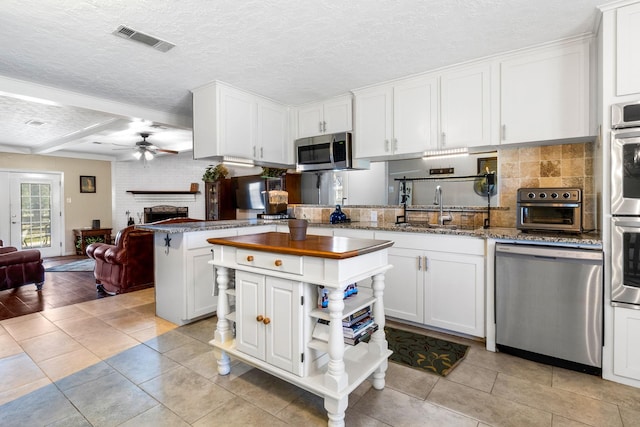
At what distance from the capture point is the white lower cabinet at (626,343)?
2043 millimetres

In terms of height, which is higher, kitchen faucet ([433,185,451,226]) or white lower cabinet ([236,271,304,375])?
kitchen faucet ([433,185,451,226])

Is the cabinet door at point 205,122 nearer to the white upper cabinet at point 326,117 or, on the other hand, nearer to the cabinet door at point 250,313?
→ the white upper cabinet at point 326,117

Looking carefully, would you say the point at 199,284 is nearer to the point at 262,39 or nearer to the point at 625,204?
the point at 262,39

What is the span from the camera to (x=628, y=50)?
2.09 meters

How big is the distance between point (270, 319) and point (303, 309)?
0.81 feet

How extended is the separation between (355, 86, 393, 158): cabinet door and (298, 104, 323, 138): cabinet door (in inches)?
22.9

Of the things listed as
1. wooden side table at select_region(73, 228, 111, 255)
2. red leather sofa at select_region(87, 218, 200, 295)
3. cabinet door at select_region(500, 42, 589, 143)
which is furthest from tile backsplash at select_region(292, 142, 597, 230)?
wooden side table at select_region(73, 228, 111, 255)

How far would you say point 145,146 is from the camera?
570 cm

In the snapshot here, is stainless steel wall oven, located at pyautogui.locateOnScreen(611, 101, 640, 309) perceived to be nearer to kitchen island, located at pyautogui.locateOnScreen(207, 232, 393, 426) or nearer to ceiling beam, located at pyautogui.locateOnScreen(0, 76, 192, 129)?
kitchen island, located at pyautogui.locateOnScreen(207, 232, 393, 426)

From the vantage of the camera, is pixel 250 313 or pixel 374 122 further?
pixel 374 122

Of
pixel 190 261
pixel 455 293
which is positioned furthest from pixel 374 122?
pixel 190 261

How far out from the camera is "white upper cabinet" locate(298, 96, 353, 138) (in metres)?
3.86

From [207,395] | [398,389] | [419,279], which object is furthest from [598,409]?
[207,395]

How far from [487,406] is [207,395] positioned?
5.38 feet
